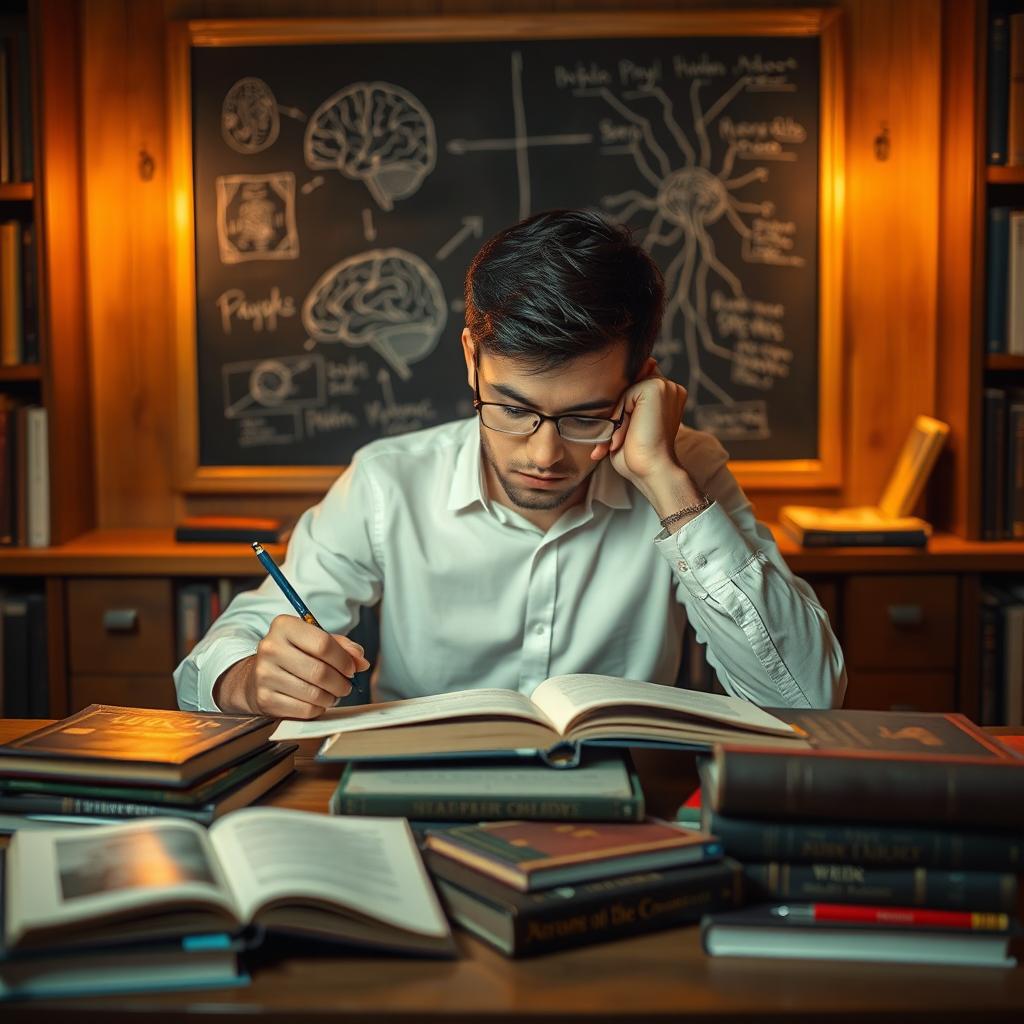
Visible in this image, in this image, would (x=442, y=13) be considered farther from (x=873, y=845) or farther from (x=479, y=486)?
(x=873, y=845)

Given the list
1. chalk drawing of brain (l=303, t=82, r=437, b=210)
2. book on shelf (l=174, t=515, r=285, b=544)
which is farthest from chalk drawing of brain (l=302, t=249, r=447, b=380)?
book on shelf (l=174, t=515, r=285, b=544)

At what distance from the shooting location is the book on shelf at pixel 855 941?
0.81m

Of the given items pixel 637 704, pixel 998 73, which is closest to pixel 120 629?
pixel 637 704

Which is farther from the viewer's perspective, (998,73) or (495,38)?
(495,38)

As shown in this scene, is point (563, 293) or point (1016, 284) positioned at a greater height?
point (1016, 284)

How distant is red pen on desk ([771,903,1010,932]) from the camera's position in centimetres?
81

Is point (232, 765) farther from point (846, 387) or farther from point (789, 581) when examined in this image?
point (846, 387)

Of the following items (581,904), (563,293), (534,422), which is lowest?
(581,904)

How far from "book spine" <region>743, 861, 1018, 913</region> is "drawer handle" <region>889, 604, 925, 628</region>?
1680 millimetres

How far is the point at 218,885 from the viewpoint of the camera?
785mm

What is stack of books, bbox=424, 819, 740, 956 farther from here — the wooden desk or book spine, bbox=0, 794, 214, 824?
book spine, bbox=0, 794, 214, 824

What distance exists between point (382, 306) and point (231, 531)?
0.65 m

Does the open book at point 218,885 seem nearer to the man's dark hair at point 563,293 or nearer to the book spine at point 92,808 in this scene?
the book spine at point 92,808

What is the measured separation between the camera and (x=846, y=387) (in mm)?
2830
